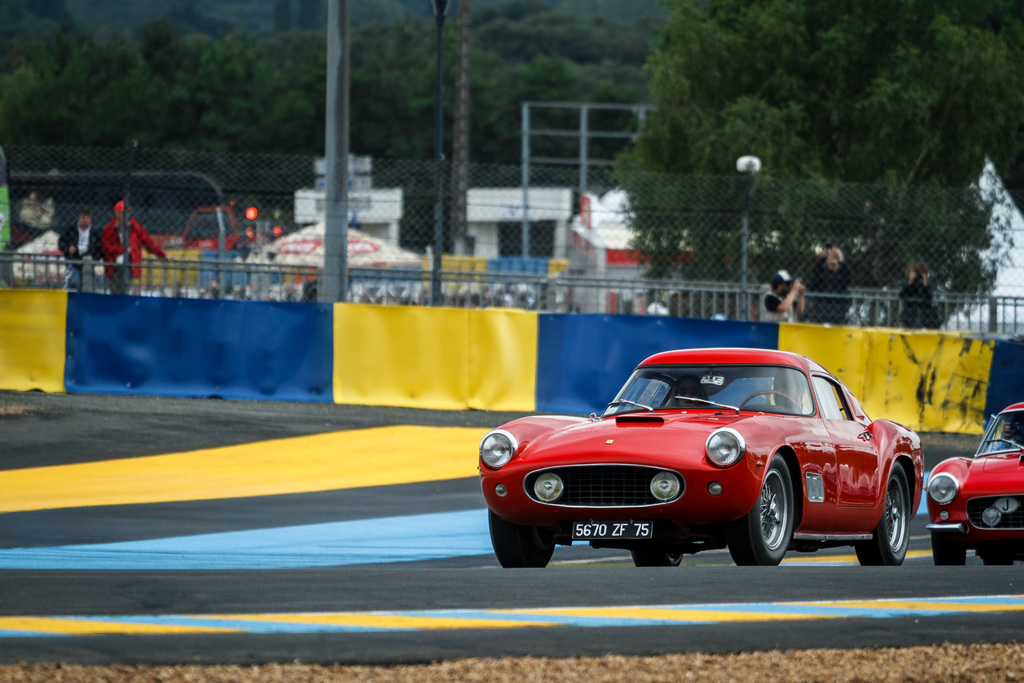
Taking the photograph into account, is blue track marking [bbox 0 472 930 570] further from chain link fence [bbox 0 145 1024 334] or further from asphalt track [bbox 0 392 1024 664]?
chain link fence [bbox 0 145 1024 334]

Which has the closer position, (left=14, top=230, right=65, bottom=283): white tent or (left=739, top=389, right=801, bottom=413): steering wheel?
(left=739, top=389, right=801, bottom=413): steering wheel

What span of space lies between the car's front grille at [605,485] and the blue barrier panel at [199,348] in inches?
295

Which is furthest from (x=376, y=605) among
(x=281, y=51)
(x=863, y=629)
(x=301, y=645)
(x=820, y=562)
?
(x=281, y=51)

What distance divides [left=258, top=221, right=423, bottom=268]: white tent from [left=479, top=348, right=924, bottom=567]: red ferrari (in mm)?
8136

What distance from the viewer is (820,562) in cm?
914

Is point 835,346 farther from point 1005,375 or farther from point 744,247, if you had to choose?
point 1005,375

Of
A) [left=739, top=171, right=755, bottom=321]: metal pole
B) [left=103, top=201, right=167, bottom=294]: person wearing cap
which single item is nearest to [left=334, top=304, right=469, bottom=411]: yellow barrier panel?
[left=103, top=201, right=167, bottom=294]: person wearing cap

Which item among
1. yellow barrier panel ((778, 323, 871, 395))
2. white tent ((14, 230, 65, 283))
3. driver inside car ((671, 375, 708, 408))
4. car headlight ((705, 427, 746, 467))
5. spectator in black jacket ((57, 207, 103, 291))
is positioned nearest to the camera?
car headlight ((705, 427, 746, 467))

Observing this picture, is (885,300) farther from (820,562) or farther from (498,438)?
(498,438)

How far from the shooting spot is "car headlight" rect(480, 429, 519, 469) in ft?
24.3

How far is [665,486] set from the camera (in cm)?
696

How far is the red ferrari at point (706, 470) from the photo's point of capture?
696cm

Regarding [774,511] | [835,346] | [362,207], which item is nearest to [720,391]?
[774,511]

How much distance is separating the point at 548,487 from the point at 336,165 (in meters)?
9.32
